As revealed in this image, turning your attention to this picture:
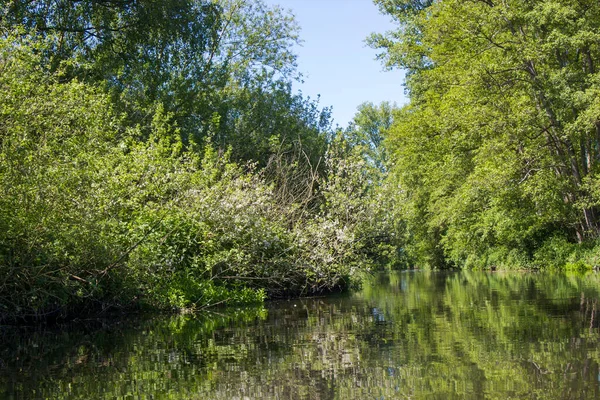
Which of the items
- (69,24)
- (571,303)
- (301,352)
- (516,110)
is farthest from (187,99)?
(301,352)

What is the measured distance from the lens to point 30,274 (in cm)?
1242

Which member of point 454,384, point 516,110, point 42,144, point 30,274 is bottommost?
point 454,384

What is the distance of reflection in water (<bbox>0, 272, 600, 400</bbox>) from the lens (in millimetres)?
5801

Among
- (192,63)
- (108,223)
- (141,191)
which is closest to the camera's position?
(108,223)

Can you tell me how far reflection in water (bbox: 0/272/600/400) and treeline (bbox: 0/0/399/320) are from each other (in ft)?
5.16

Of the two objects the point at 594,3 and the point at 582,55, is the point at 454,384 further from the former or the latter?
the point at 582,55

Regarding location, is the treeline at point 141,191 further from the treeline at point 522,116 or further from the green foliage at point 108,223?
the treeline at point 522,116

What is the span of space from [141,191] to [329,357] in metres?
8.58

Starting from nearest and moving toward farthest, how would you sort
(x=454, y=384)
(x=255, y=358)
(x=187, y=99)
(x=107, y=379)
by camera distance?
(x=454, y=384)
(x=107, y=379)
(x=255, y=358)
(x=187, y=99)

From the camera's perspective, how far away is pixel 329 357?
759 centimetres

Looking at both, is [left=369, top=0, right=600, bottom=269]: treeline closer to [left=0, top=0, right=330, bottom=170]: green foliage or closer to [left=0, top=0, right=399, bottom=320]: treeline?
[left=0, top=0, right=399, bottom=320]: treeline

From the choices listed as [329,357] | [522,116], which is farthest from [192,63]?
[329,357]

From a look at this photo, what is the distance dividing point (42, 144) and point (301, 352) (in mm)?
6770

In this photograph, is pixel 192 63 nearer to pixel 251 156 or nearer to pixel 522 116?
pixel 251 156
